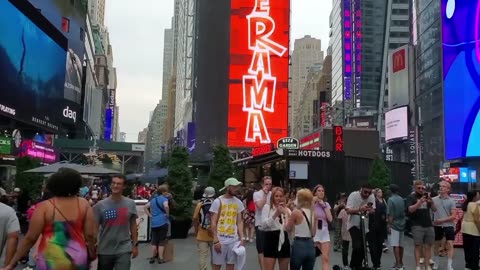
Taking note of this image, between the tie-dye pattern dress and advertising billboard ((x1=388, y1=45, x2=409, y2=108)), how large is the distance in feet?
256

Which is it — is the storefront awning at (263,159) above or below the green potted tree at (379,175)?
above

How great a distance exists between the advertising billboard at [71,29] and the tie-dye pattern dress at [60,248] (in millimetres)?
50208

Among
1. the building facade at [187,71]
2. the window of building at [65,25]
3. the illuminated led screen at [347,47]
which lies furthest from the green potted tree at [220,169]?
the illuminated led screen at [347,47]

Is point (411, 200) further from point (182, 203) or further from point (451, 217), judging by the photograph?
point (182, 203)

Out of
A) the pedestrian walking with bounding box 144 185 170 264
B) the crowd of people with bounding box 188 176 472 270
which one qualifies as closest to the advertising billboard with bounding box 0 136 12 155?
the pedestrian walking with bounding box 144 185 170 264

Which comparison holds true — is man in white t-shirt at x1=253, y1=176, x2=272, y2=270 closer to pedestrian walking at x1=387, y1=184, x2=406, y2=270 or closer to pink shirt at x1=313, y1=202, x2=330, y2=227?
pink shirt at x1=313, y1=202, x2=330, y2=227

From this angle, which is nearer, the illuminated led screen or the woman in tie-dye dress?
the woman in tie-dye dress

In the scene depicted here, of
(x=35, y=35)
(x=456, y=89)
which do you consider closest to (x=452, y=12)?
(x=456, y=89)

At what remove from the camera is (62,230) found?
183 inches

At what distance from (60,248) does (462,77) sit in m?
48.4

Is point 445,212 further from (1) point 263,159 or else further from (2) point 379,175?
(1) point 263,159

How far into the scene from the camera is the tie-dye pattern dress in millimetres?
4602

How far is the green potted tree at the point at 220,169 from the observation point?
21.9 metres

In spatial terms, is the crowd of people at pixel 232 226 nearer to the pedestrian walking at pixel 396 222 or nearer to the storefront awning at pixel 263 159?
the pedestrian walking at pixel 396 222
